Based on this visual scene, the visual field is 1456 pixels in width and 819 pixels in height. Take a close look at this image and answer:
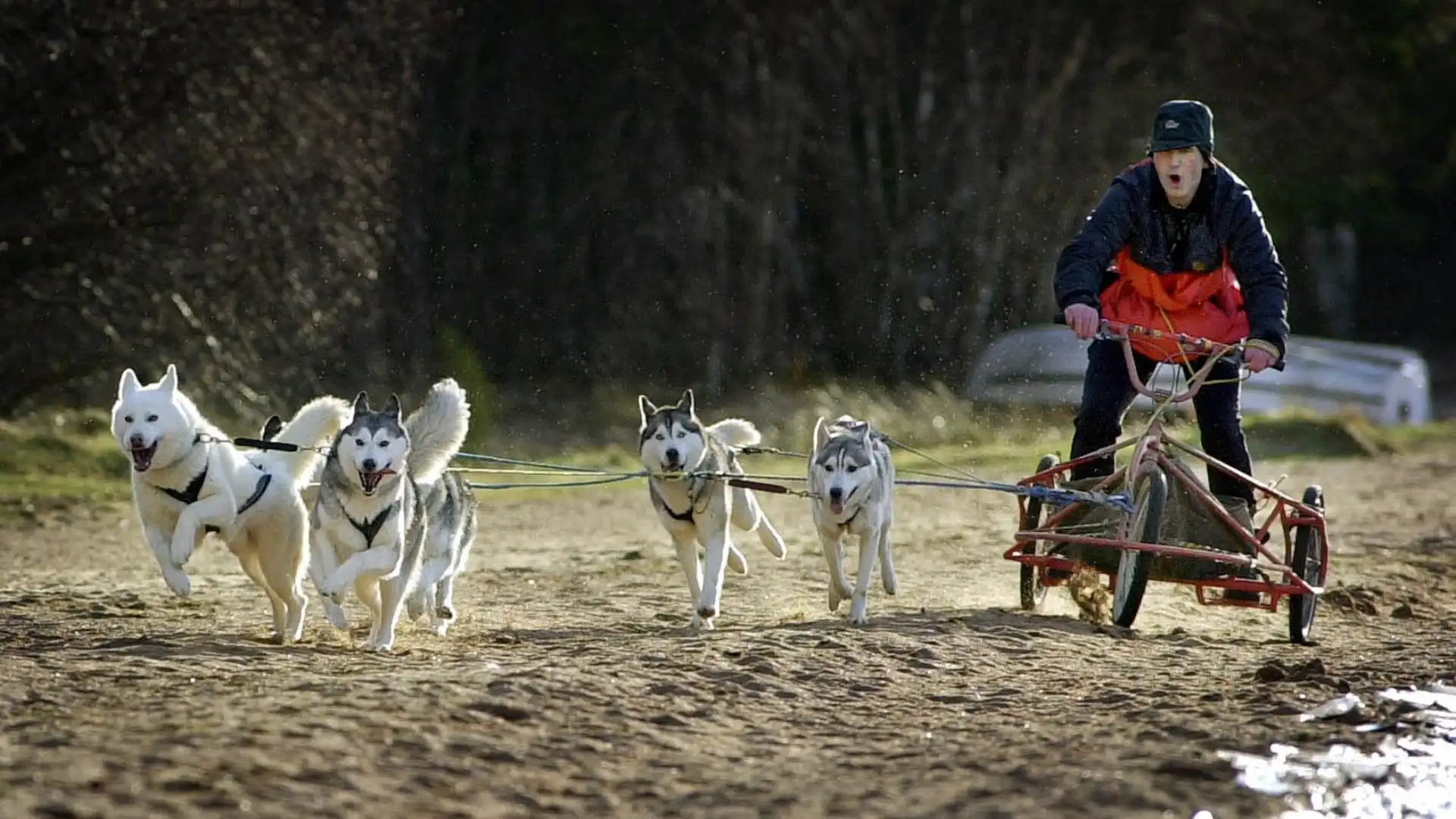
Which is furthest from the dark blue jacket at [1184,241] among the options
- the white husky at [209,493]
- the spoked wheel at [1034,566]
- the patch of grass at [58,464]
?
the patch of grass at [58,464]

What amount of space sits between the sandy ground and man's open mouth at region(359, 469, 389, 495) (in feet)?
1.95

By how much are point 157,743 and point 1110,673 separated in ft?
10.9

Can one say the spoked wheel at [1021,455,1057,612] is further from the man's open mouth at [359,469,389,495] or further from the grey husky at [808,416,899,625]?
the man's open mouth at [359,469,389,495]

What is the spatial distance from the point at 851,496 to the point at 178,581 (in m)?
2.67

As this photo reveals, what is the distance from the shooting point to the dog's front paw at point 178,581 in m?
7.68

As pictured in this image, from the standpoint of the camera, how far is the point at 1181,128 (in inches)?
309

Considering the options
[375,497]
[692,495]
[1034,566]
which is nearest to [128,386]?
[375,497]

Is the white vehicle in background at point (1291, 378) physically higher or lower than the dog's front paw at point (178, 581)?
higher

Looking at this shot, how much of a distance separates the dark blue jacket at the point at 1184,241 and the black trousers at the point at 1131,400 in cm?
30

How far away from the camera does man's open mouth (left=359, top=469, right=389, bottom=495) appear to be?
7.70 metres

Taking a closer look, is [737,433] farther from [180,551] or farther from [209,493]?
[180,551]

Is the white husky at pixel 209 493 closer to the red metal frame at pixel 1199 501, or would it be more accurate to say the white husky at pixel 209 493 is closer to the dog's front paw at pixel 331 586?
the dog's front paw at pixel 331 586

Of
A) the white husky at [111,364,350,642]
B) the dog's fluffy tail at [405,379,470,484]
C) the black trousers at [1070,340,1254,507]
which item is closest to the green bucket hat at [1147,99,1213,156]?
the black trousers at [1070,340,1254,507]

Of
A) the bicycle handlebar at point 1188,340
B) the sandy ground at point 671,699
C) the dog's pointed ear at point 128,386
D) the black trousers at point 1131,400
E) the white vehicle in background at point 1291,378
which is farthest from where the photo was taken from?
the white vehicle in background at point 1291,378
